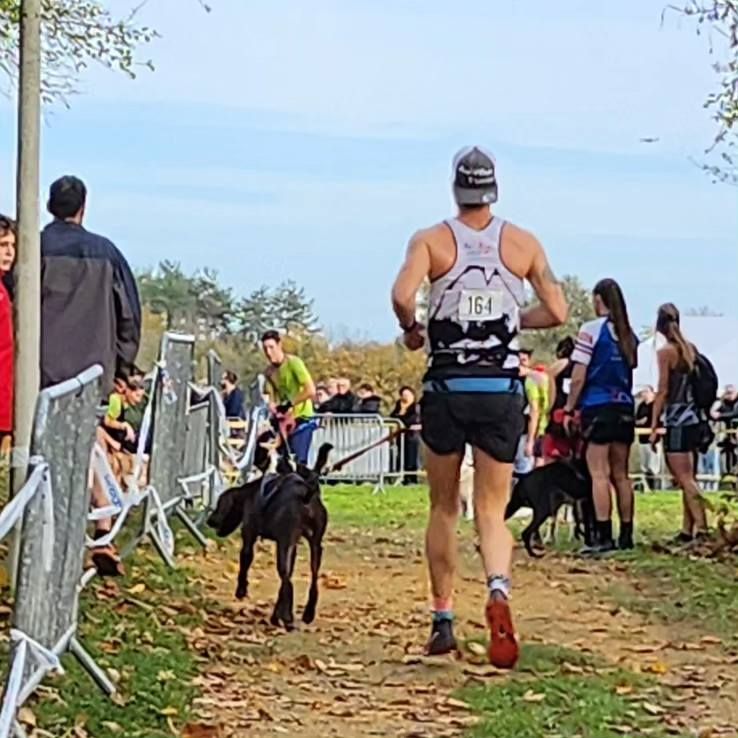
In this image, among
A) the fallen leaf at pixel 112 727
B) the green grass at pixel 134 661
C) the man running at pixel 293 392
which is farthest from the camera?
the man running at pixel 293 392

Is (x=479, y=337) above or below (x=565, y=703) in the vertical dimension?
above

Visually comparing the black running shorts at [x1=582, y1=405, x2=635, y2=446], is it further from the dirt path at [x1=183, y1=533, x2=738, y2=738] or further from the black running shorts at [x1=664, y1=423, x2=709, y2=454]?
the dirt path at [x1=183, y1=533, x2=738, y2=738]

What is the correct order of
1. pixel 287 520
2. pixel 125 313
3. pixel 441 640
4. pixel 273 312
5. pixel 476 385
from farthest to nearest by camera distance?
pixel 273 312, pixel 125 313, pixel 287 520, pixel 441 640, pixel 476 385

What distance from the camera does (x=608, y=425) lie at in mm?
13148

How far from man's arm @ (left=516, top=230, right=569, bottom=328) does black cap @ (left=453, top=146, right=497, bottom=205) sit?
0.75ft

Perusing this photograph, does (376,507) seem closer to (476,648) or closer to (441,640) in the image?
(476,648)

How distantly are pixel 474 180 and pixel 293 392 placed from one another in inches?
319

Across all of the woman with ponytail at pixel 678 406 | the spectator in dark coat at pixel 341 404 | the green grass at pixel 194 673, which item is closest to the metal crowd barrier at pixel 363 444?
the spectator in dark coat at pixel 341 404

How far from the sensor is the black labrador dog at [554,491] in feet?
44.4

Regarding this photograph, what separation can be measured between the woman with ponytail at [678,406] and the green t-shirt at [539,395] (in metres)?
4.69

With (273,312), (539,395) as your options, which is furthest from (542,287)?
(273,312)

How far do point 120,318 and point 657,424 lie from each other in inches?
226

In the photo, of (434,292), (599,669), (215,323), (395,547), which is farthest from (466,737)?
(215,323)

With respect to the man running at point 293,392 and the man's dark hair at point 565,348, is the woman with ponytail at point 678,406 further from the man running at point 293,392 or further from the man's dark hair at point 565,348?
the man running at point 293,392
